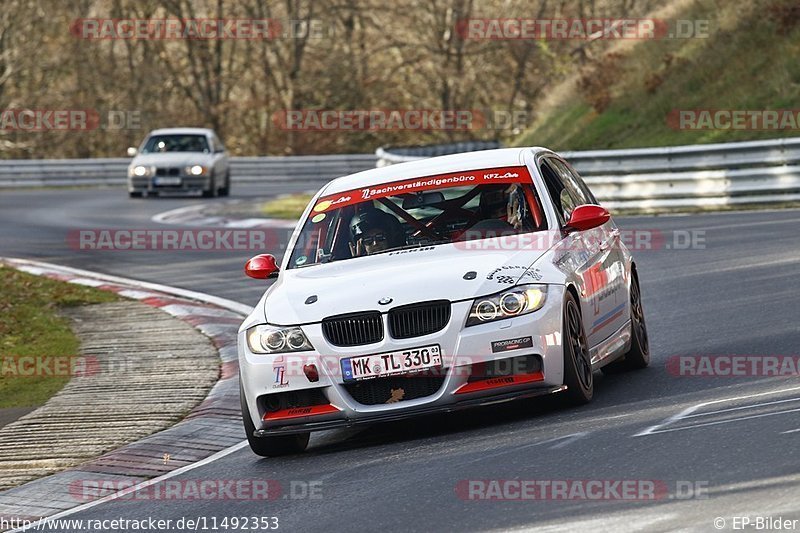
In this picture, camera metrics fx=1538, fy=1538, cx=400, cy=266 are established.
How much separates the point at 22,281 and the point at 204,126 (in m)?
34.6

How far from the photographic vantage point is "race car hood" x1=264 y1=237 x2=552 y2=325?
27.3 ft

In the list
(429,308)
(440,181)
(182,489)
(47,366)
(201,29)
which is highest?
(440,181)

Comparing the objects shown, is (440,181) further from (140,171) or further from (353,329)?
(140,171)

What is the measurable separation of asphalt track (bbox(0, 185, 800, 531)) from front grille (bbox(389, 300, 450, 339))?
2.01 ft

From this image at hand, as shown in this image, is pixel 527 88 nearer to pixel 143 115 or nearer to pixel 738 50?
pixel 143 115

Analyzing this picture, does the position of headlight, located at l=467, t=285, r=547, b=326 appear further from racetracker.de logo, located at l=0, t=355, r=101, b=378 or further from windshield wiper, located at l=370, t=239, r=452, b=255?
racetracker.de logo, located at l=0, t=355, r=101, b=378

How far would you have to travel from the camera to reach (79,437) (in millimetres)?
9773

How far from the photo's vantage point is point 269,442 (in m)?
8.69

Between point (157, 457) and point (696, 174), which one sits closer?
point (157, 457)

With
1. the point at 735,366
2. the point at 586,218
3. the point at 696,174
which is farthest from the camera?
the point at 696,174

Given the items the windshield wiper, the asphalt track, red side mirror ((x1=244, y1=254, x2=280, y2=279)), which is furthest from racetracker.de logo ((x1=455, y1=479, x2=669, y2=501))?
red side mirror ((x1=244, y1=254, x2=280, y2=279))

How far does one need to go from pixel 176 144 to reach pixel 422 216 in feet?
86.0

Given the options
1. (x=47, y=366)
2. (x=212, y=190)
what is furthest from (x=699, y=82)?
(x=47, y=366)

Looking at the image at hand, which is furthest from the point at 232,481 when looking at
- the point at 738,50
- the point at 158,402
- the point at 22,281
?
the point at 738,50
